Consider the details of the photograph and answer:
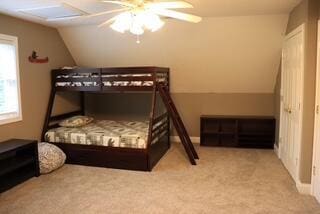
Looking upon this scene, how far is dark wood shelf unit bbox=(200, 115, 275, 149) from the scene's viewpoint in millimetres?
4934

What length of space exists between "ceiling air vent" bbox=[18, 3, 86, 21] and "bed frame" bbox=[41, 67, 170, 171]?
945mm

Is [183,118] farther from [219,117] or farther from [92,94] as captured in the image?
[92,94]

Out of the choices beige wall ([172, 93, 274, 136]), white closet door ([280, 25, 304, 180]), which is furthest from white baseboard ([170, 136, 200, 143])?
white closet door ([280, 25, 304, 180])

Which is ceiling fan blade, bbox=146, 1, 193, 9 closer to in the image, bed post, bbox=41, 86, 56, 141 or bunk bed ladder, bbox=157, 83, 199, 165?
bunk bed ladder, bbox=157, 83, 199, 165

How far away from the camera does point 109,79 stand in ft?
14.1

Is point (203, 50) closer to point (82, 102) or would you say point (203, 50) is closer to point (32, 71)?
point (82, 102)

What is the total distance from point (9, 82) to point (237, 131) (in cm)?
394

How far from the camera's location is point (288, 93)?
3.79m

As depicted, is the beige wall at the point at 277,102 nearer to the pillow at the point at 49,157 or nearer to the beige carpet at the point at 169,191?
the beige carpet at the point at 169,191

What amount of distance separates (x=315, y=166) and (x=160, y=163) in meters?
2.13

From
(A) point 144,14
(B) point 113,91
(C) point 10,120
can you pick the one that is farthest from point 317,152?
(C) point 10,120

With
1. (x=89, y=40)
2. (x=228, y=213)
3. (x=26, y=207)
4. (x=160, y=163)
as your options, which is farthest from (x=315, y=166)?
(x=89, y=40)

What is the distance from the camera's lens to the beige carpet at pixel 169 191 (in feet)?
9.14

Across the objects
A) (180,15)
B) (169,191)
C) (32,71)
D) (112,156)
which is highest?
(180,15)
